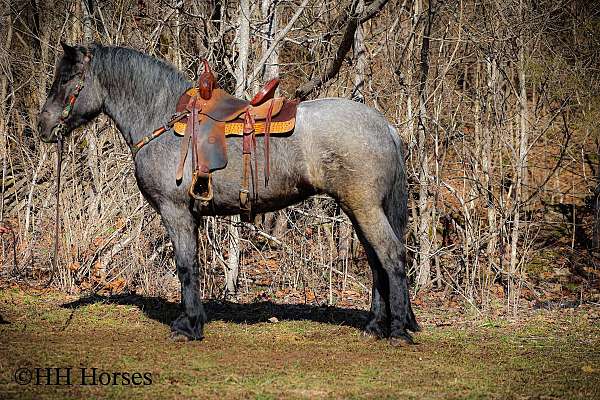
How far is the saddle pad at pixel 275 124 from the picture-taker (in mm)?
5699

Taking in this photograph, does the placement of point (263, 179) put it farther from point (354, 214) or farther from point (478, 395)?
point (478, 395)

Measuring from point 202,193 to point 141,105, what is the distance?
3.15ft

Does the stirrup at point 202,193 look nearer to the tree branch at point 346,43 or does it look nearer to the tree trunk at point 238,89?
the tree trunk at point 238,89

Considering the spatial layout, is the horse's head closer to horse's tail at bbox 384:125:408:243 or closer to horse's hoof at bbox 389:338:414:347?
horse's tail at bbox 384:125:408:243

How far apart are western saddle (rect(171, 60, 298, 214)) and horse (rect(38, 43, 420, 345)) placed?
70 mm

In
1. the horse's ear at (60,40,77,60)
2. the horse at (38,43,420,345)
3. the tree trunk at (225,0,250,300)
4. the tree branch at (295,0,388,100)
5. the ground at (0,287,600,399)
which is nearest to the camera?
the ground at (0,287,600,399)

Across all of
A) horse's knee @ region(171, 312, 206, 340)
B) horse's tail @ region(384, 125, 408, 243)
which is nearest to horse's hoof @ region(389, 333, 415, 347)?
horse's tail @ region(384, 125, 408, 243)

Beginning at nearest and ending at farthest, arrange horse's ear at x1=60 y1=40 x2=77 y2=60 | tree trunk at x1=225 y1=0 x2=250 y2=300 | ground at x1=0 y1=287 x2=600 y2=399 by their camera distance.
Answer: ground at x1=0 y1=287 x2=600 y2=399
horse's ear at x1=60 y1=40 x2=77 y2=60
tree trunk at x1=225 y1=0 x2=250 y2=300

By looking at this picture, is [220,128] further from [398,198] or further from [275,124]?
[398,198]

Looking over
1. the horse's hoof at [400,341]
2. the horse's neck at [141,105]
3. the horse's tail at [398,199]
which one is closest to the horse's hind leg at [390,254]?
A: the horse's hoof at [400,341]

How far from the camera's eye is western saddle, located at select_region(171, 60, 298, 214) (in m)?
5.74

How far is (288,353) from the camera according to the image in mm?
5422

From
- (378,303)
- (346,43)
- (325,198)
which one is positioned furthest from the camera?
(325,198)

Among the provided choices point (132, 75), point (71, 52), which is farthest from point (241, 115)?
point (71, 52)
